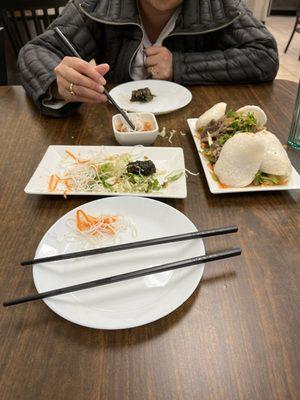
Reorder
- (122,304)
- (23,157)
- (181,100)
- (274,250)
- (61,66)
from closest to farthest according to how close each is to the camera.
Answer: (122,304), (274,250), (23,157), (61,66), (181,100)

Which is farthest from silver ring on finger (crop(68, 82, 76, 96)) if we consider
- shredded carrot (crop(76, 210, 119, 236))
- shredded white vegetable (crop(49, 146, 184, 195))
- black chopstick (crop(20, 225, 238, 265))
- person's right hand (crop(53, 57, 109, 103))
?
black chopstick (crop(20, 225, 238, 265))

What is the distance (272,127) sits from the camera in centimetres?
115

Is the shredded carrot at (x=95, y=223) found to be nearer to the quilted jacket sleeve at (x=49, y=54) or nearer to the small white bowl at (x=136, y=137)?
the small white bowl at (x=136, y=137)

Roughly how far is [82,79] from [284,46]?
539cm

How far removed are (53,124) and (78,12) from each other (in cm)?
70

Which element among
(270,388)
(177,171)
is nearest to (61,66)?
(177,171)

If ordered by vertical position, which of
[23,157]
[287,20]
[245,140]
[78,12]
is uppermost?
[78,12]

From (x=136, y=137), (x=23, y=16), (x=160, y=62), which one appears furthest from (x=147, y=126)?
(x=23, y=16)

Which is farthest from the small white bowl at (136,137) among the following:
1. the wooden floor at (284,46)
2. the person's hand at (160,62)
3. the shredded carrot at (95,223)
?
the wooden floor at (284,46)

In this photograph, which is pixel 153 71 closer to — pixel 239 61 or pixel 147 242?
pixel 239 61

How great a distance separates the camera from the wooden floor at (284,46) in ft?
14.1

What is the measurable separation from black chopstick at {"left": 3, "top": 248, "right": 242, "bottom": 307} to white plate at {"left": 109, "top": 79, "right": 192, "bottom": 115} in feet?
2.47

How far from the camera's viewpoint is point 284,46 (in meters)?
5.32

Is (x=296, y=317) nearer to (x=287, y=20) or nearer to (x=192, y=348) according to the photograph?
(x=192, y=348)
